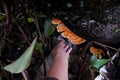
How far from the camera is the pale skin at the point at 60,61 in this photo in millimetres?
1302

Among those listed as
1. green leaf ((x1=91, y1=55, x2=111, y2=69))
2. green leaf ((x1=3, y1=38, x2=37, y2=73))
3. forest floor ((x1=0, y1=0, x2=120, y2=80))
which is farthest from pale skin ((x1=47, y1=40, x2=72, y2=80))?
green leaf ((x1=3, y1=38, x2=37, y2=73))

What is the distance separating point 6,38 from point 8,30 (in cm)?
6

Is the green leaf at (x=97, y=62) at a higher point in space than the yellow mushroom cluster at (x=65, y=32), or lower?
lower

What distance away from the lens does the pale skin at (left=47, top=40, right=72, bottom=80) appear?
130cm

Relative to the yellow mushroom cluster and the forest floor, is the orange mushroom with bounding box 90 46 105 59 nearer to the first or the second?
the forest floor

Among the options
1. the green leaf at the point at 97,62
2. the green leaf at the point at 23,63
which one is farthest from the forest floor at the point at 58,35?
the green leaf at the point at 23,63

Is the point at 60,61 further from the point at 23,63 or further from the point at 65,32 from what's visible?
the point at 23,63

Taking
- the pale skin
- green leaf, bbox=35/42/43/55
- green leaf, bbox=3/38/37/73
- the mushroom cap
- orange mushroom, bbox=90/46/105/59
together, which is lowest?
the pale skin

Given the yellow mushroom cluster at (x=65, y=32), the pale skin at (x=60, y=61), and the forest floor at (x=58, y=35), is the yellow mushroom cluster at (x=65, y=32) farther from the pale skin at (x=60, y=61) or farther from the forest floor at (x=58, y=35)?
the pale skin at (x=60, y=61)

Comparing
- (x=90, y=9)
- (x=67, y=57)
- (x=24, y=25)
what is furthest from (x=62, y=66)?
(x=90, y=9)

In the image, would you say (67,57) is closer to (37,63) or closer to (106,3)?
(37,63)

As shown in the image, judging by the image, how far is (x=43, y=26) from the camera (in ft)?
4.30

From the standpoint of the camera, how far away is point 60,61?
4.45 feet

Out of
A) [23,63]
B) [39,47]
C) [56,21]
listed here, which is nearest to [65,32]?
[56,21]
